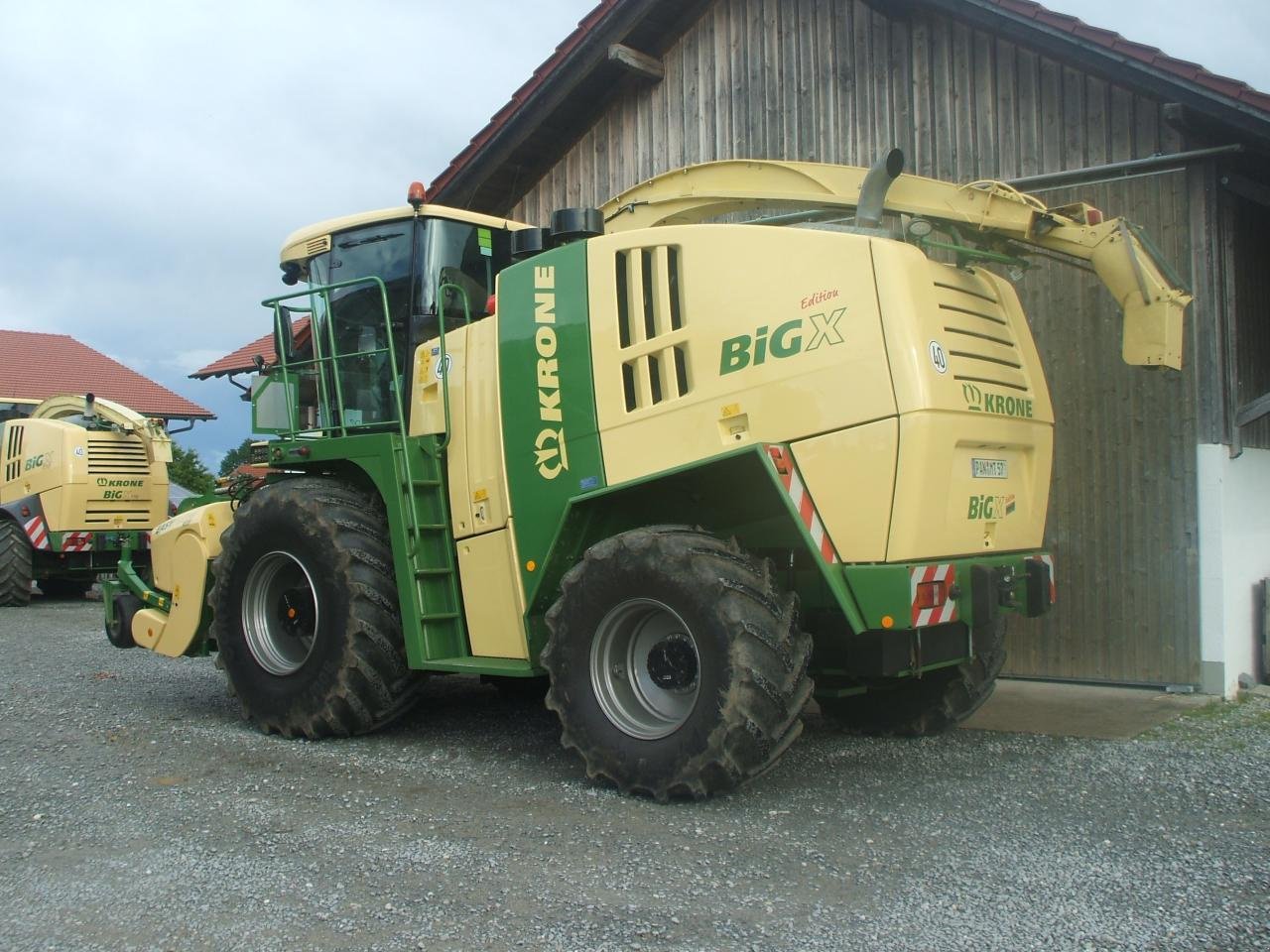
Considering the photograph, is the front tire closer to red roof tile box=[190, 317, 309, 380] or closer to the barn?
the barn

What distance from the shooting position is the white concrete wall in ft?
24.5

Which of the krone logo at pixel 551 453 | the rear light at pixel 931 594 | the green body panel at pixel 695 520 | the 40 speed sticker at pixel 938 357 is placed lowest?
the rear light at pixel 931 594

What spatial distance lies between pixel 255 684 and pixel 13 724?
63.4 inches

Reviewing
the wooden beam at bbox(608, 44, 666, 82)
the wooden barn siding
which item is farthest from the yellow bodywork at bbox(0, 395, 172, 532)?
the wooden barn siding

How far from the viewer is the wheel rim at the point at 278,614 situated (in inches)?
274

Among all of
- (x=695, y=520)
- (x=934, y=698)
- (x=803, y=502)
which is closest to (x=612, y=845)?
(x=803, y=502)

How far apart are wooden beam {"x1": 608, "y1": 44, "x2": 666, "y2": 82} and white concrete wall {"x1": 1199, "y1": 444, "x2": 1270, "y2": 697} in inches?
234

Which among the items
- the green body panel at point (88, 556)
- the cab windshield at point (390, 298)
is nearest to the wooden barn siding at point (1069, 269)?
the cab windshield at point (390, 298)

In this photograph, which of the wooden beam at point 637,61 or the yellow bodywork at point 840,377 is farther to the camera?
the wooden beam at point 637,61

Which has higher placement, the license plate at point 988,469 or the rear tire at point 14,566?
the license plate at point 988,469

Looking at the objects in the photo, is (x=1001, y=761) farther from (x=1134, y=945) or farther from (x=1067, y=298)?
(x=1067, y=298)

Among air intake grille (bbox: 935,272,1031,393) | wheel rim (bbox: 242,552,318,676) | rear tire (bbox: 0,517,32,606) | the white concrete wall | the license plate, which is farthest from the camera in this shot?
rear tire (bbox: 0,517,32,606)

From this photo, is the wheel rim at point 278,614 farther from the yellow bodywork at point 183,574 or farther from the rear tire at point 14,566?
the rear tire at point 14,566

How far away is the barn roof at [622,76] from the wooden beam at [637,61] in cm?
10
